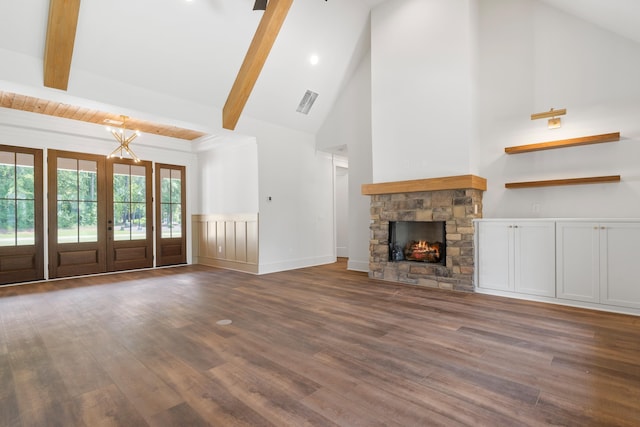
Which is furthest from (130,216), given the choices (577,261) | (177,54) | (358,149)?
(577,261)

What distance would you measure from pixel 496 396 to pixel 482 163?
152 inches

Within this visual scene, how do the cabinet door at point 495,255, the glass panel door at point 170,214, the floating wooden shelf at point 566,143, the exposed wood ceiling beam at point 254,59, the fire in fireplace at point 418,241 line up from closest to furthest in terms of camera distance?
the floating wooden shelf at point 566,143, the cabinet door at point 495,255, the exposed wood ceiling beam at point 254,59, the fire in fireplace at point 418,241, the glass panel door at point 170,214

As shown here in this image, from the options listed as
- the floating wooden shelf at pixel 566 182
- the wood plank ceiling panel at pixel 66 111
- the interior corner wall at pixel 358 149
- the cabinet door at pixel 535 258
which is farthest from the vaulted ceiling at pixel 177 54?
the cabinet door at pixel 535 258

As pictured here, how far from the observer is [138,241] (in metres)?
6.73

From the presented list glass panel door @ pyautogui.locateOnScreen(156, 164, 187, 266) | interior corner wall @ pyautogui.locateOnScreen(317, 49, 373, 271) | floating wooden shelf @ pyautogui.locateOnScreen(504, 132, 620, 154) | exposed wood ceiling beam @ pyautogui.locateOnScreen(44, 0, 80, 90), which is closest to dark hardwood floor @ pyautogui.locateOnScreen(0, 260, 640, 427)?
floating wooden shelf @ pyautogui.locateOnScreen(504, 132, 620, 154)

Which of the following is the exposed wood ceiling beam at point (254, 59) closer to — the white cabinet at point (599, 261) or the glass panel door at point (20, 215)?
the glass panel door at point (20, 215)

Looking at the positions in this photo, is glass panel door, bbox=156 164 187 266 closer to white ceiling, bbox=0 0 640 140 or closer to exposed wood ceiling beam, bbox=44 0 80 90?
white ceiling, bbox=0 0 640 140

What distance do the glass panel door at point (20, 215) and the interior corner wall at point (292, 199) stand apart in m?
3.81

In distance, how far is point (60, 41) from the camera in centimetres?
346

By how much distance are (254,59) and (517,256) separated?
468 cm

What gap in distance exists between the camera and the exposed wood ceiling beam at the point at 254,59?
14.2ft

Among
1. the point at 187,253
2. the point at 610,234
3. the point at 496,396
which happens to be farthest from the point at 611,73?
the point at 187,253

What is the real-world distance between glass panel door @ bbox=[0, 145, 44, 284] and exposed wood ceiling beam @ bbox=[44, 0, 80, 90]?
2.75 metres

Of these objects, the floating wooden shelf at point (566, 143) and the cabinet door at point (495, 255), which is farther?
the cabinet door at point (495, 255)
